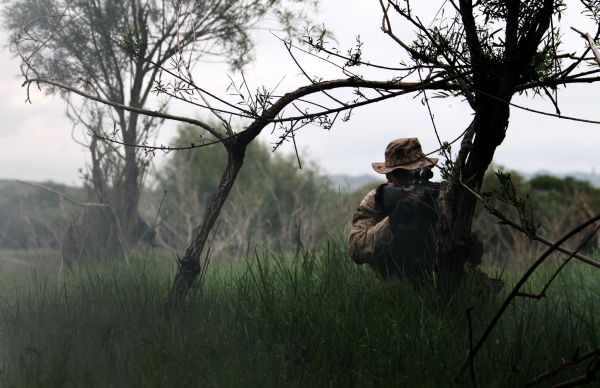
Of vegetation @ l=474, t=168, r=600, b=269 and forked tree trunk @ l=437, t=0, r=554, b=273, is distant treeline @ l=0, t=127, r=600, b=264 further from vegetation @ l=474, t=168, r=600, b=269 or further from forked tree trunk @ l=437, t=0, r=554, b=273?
forked tree trunk @ l=437, t=0, r=554, b=273

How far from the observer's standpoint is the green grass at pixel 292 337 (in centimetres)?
358

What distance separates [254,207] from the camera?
43.1ft

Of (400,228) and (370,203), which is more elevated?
(370,203)

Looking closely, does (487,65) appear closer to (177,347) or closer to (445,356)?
(445,356)

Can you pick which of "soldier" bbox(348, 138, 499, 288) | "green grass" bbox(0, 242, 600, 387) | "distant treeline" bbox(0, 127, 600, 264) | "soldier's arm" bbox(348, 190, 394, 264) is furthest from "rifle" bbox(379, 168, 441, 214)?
"distant treeline" bbox(0, 127, 600, 264)

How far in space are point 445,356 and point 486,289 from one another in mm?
917

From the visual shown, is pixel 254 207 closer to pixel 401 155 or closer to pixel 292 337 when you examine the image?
pixel 401 155

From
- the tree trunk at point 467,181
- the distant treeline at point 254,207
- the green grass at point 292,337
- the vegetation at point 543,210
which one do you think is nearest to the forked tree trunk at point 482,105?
the tree trunk at point 467,181

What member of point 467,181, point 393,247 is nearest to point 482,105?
point 467,181

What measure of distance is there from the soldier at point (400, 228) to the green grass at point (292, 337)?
183 mm

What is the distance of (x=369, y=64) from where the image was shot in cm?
344

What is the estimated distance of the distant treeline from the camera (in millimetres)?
11453

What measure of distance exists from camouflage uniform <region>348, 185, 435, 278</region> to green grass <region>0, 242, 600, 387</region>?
0.17 meters

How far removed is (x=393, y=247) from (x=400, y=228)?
0.46ft
